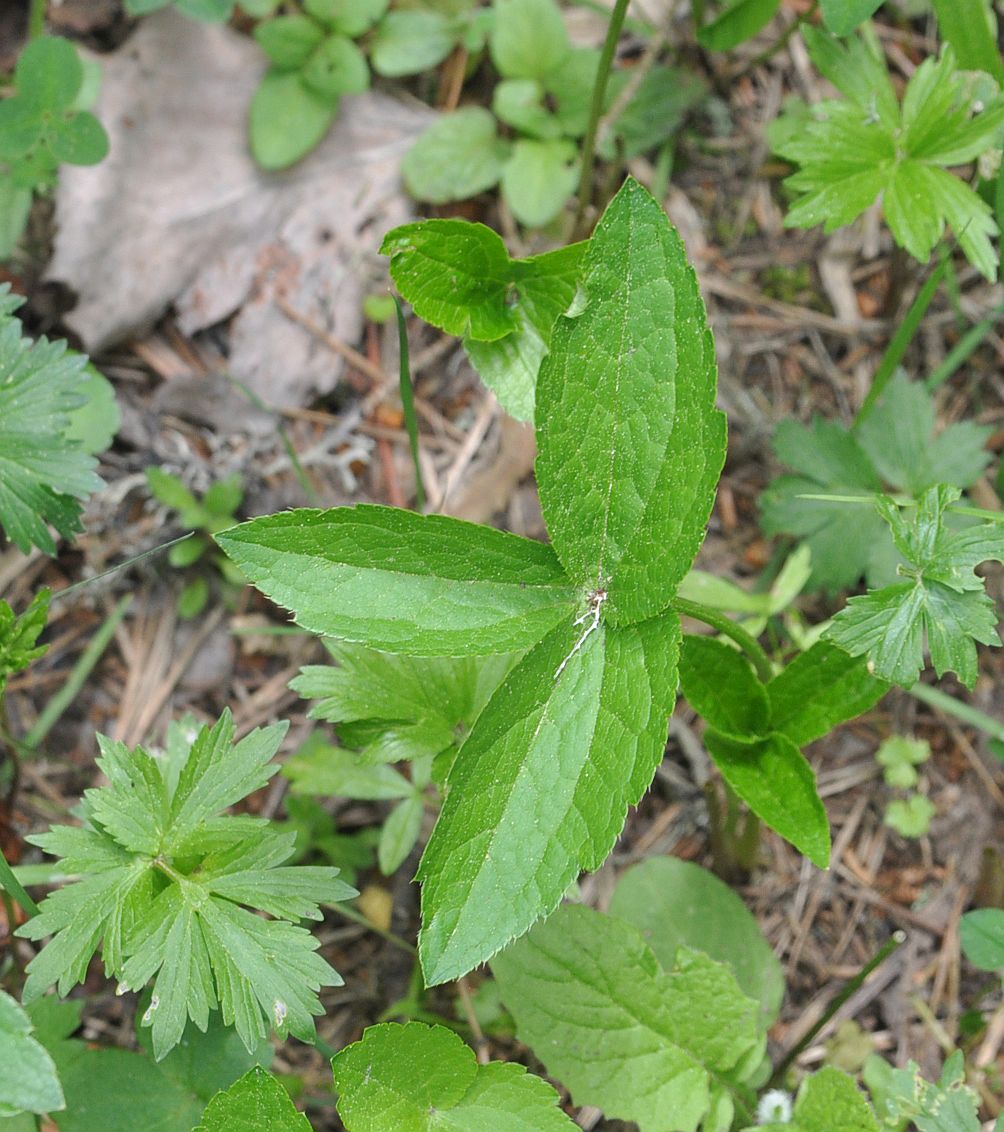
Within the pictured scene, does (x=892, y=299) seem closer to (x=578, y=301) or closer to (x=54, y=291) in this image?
(x=578, y=301)

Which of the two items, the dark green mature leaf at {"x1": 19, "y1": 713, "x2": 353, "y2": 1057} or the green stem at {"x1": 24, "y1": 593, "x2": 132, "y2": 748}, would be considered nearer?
the dark green mature leaf at {"x1": 19, "y1": 713, "x2": 353, "y2": 1057}

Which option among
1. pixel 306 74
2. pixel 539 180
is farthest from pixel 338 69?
pixel 539 180

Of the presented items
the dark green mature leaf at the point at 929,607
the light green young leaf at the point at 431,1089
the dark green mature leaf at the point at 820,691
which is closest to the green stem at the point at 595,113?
the dark green mature leaf at the point at 929,607

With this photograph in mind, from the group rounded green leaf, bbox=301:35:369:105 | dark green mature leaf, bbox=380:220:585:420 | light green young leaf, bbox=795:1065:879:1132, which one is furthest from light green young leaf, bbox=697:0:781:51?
light green young leaf, bbox=795:1065:879:1132

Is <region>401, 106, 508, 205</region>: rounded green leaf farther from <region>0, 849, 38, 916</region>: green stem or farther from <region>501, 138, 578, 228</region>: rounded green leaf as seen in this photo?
<region>0, 849, 38, 916</region>: green stem

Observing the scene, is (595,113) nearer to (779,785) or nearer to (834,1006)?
(779,785)

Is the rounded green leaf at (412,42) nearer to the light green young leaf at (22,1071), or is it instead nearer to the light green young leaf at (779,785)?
the light green young leaf at (779,785)

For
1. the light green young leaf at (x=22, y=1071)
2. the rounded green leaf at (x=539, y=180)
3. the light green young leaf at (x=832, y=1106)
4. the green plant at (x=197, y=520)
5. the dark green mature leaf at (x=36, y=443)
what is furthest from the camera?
the rounded green leaf at (x=539, y=180)
